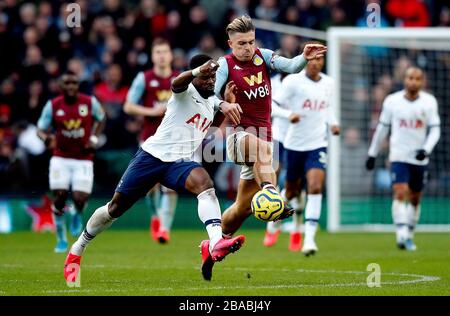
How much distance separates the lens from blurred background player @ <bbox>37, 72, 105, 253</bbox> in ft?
52.6

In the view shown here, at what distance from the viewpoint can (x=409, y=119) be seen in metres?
16.6

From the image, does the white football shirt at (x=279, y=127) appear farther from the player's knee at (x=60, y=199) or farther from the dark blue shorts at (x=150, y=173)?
the dark blue shorts at (x=150, y=173)

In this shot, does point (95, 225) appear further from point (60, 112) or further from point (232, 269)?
point (60, 112)

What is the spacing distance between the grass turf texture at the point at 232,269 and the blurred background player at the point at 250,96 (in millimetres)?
1084

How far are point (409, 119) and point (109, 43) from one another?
8.68 metres

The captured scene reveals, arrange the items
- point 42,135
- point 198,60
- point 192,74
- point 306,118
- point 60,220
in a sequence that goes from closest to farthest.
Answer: point 192,74 → point 198,60 → point 306,118 → point 42,135 → point 60,220

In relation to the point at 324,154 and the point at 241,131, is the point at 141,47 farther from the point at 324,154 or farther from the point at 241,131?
the point at 241,131

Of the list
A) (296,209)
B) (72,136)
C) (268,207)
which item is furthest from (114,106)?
(268,207)

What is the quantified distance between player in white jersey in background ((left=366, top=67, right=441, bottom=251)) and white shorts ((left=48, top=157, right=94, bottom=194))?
4536 mm

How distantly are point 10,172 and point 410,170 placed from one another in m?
8.78

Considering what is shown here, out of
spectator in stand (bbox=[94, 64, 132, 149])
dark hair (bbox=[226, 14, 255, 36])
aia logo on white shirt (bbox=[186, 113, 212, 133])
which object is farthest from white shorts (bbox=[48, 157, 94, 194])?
aia logo on white shirt (bbox=[186, 113, 212, 133])

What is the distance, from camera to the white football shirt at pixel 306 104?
49.8 feet
